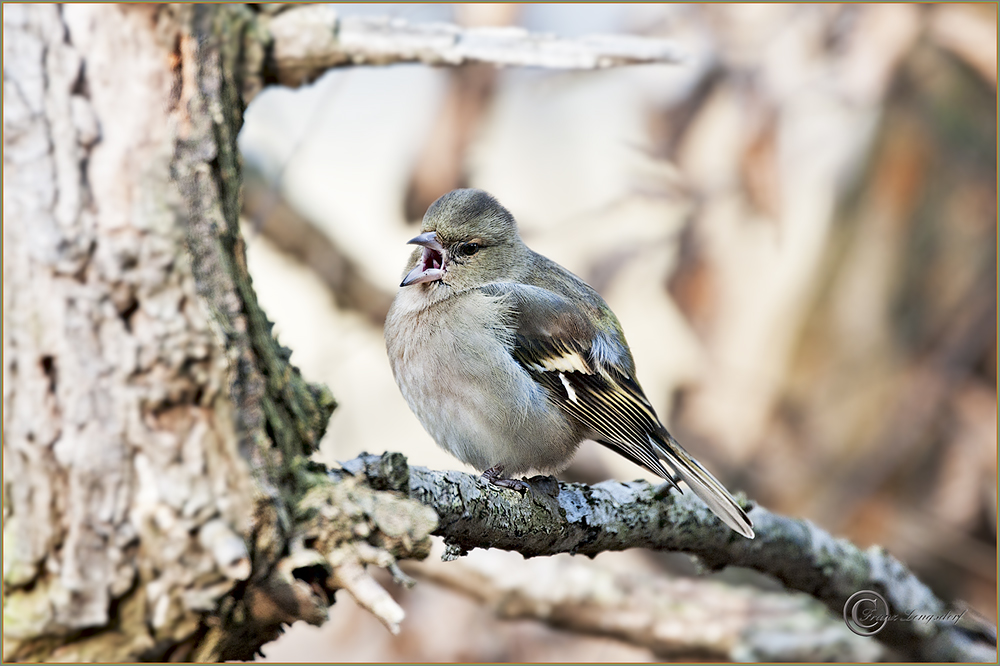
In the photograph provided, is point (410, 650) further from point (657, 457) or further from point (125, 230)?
point (125, 230)

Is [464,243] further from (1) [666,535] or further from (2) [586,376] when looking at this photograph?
(1) [666,535]

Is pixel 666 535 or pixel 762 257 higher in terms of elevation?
pixel 762 257

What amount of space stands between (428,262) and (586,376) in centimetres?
96

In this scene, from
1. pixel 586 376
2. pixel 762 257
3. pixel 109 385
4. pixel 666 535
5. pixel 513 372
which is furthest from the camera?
pixel 762 257

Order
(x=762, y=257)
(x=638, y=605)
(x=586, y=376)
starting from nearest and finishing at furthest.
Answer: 1. (x=586, y=376)
2. (x=638, y=605)
3. (x=762, y=257)

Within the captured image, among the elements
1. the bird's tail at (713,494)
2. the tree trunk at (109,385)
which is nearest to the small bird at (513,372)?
the bird's tail at (713,494)

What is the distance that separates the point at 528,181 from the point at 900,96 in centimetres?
318

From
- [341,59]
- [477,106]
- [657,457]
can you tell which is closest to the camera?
[341,59]

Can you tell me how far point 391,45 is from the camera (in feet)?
10.3

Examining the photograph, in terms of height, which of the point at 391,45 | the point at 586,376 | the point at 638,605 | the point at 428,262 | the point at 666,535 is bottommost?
the point at 666,535

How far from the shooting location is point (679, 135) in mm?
7102

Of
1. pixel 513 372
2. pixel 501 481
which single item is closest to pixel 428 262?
pixel 513 372

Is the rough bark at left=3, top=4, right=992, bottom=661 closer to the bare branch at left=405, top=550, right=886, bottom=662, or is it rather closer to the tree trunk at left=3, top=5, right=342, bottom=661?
the tree trunk at left=3, top=5, right=342, bottom=661

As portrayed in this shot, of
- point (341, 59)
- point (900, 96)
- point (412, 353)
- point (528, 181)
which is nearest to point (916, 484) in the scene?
point (900, 96)
